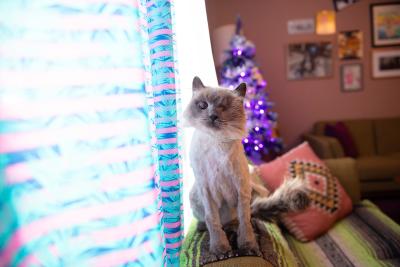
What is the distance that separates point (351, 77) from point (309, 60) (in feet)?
2.03

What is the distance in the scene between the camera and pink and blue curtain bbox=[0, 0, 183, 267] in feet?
1.25

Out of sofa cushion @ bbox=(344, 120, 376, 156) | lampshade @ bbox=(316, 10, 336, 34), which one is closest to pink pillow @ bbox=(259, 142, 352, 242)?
sofa cushion @ bbox=(344, 120, 376, 156)

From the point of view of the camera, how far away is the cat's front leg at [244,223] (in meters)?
0.79

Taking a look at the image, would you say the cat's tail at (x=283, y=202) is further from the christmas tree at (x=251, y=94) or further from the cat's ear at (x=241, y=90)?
the christmas tree at (x=251, y=94)

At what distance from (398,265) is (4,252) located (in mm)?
1366

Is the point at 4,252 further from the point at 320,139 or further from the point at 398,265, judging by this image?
the point at 320,139

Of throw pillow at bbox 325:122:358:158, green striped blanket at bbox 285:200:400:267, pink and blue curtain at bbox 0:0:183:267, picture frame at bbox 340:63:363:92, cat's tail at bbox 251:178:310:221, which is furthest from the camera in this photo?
picture frame at bbox 340:63:363:92

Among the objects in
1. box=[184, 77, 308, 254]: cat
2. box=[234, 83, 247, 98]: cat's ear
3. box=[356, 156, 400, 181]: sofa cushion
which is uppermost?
box=[234, 83, 247, 98]: cat's ear

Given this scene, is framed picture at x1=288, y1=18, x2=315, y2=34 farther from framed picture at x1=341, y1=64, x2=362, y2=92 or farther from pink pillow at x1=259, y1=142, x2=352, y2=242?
pink pillow at x1=259, y1=142, x2=352, y2=242

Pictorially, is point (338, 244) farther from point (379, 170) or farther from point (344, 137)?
point (344, 137)

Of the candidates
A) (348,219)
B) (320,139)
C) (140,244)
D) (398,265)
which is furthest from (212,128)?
(320,139)

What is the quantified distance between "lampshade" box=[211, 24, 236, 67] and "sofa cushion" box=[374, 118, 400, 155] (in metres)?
2.19

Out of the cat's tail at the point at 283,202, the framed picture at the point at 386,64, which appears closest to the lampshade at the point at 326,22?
the framed picture at the point at 386,64

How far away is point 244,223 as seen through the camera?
0.80m
